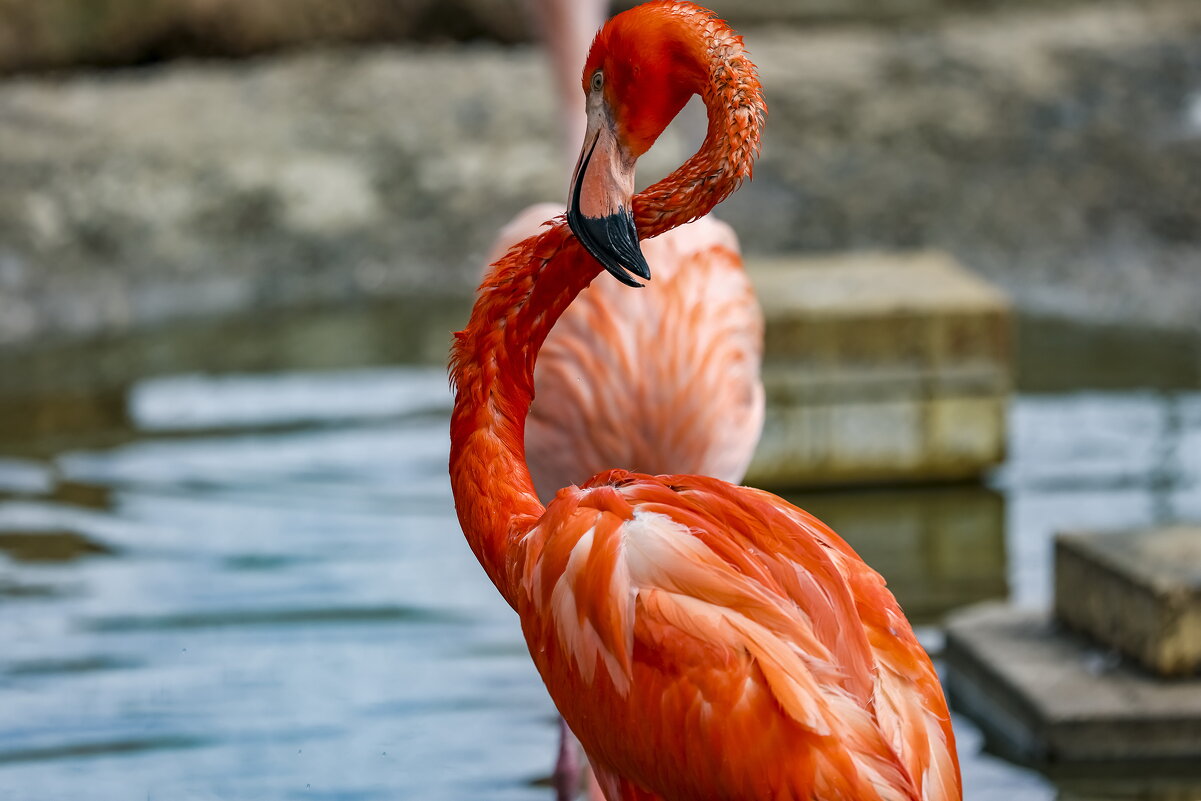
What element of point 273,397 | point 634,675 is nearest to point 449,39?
point 273,397

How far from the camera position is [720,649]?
2.07m

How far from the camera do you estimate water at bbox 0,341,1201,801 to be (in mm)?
3473

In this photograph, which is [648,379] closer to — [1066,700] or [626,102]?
[626,102]

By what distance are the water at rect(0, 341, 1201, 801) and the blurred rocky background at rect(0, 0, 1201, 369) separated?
1.31 meters

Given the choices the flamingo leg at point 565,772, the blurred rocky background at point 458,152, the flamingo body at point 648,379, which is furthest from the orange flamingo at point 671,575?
the blurred rocky background at point 458,152

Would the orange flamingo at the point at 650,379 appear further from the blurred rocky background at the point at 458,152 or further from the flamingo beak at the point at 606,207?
the blurred rocky background at the point at 458,152

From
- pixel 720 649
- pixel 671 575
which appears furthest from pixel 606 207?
pixel 720 649

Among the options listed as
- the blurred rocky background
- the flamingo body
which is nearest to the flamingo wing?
the flamingo body

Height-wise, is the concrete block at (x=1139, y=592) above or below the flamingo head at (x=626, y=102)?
below

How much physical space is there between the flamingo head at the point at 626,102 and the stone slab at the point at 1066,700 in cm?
155

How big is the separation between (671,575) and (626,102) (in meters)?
0.64

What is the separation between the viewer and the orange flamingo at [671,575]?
206 centimetres

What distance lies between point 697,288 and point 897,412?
185cm

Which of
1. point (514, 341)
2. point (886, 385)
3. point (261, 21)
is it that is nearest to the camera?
point (514, 341)
